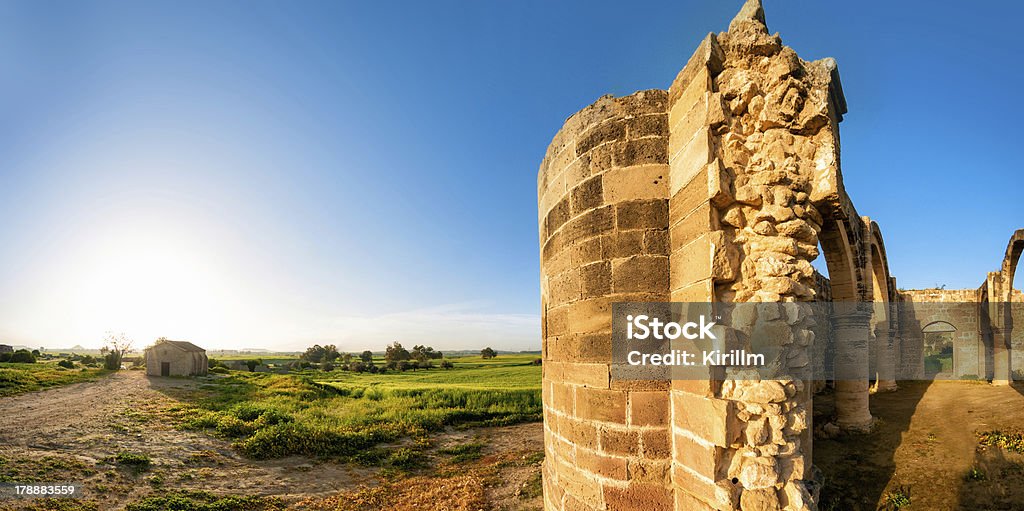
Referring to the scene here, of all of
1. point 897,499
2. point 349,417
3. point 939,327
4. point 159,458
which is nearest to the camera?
point 897,499

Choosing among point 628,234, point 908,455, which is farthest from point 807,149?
point 908,455

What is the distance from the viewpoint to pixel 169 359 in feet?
101

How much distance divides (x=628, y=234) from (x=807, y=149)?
1.38 m

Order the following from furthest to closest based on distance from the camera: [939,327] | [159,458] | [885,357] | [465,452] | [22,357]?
[22,357]
[939,327]
[465,452]
[885,357]
[159,458]

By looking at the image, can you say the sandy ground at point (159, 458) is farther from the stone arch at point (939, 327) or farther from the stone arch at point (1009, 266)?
the stone arch at point (939, 327)

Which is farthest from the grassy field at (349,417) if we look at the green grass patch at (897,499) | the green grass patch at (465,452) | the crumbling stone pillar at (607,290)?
the green grass patch at (897,499)

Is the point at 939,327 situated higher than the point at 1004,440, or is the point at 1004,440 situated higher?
the point at 939,327

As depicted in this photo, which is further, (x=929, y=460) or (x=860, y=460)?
(x=860, y=460)

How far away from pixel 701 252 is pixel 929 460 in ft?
19.5

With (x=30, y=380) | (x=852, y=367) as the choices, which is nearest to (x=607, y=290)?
(x=852, y=367)

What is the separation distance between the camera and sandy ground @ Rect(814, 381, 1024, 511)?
15.2 feet

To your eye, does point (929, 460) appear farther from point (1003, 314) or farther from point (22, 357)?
point (22, 357)

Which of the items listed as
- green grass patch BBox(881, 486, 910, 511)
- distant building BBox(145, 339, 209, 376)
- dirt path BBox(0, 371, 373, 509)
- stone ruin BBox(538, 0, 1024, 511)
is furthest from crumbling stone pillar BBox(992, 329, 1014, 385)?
distant building BBox(145, 339, 209, 376)

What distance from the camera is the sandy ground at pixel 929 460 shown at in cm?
462
